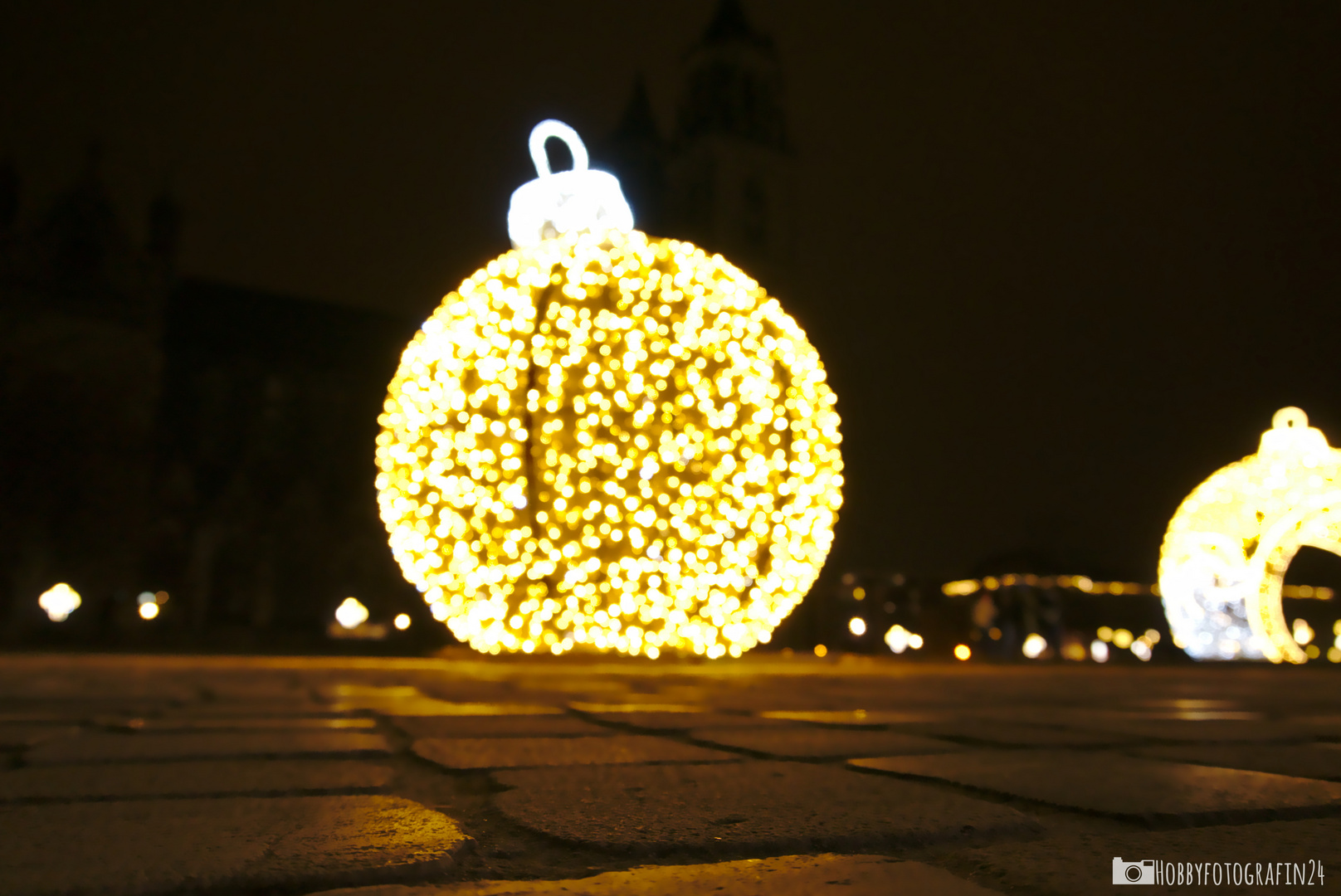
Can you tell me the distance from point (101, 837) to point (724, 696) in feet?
10.9

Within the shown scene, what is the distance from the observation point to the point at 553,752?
2037 mm

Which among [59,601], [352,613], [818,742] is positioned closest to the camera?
[818,742]

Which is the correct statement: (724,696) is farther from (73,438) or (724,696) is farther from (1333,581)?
(1333,581)

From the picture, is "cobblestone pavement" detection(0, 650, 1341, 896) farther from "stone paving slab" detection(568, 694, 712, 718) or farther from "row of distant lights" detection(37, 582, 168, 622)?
"row of distant lights" detection(37, 582, 168, 622)

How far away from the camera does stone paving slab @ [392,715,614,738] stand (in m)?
2.40

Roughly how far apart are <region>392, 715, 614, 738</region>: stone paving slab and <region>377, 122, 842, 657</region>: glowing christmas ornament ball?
3.80ft

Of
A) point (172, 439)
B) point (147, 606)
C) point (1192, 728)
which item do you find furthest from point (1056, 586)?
point (172, 439)

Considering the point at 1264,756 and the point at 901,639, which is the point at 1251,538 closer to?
the point at 1264,756

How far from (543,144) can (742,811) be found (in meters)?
4.09

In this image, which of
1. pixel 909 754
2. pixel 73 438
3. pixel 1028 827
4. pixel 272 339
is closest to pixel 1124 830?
pixel 1028 827

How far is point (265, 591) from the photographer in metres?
31.2

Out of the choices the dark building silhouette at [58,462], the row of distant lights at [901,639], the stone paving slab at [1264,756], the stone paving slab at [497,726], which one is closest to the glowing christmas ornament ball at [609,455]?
the stone paving slab at [497,726]

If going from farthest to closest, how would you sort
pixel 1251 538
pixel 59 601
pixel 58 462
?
pixel 59 601, pixel 58 462, pixel 1251 538

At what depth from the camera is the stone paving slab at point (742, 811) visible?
1.17 meters
